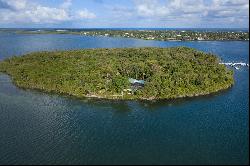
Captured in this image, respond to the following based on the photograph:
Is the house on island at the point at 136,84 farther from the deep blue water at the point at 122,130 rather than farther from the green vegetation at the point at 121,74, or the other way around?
the deep blue water at the point at 122,130

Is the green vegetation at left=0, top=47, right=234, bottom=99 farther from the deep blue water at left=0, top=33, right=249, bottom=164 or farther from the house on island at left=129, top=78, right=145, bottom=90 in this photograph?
the deep blue water at left=0, top=33, right=249, bottom=164

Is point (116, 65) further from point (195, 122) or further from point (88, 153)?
point (88, 153)

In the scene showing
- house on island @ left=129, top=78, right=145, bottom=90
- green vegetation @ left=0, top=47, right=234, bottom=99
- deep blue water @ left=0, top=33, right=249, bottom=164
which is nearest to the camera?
deep blue water @ left=0, top=33, right=249, bottom=164

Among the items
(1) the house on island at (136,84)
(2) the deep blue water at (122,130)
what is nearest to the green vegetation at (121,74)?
(1) the house on island at (136,84)

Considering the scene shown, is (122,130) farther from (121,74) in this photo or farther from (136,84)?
(121,74)

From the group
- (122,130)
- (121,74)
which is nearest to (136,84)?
(121,74)

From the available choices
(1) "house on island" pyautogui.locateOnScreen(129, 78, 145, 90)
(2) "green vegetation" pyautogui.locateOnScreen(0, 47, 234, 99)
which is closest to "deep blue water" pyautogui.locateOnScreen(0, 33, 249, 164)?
(2) "green vegetation" pyautogui.locateOnScreen(0, 47, 234, 99)
